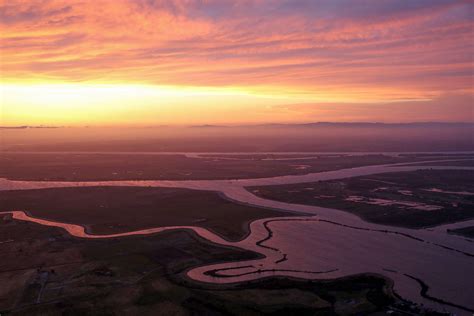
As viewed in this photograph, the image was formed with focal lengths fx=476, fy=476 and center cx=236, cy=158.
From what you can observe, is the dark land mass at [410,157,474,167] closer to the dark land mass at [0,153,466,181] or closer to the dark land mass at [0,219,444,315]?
the dark land mass at [0,153,466,181]

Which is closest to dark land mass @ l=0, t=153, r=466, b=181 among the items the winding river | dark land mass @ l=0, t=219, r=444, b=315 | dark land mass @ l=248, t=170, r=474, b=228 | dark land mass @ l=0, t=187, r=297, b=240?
dark land mass @ l=0, t=187, r=297, b=240

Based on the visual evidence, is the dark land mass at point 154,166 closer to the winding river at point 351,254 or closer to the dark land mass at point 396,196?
the dark land mass at point 396,196

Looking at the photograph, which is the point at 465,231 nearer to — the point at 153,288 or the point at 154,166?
the point at 153,288

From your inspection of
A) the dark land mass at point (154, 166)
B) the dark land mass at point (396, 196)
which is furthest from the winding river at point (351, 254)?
the dark land mass at point (154, 166)

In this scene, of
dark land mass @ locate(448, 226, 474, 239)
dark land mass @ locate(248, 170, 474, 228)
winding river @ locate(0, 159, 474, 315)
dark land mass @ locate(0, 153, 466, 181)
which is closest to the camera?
winding river @ locate(0, 159, 474, 315)

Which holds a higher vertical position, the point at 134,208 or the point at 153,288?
the point at 134,208

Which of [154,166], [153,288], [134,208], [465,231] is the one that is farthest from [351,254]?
[154,166]
